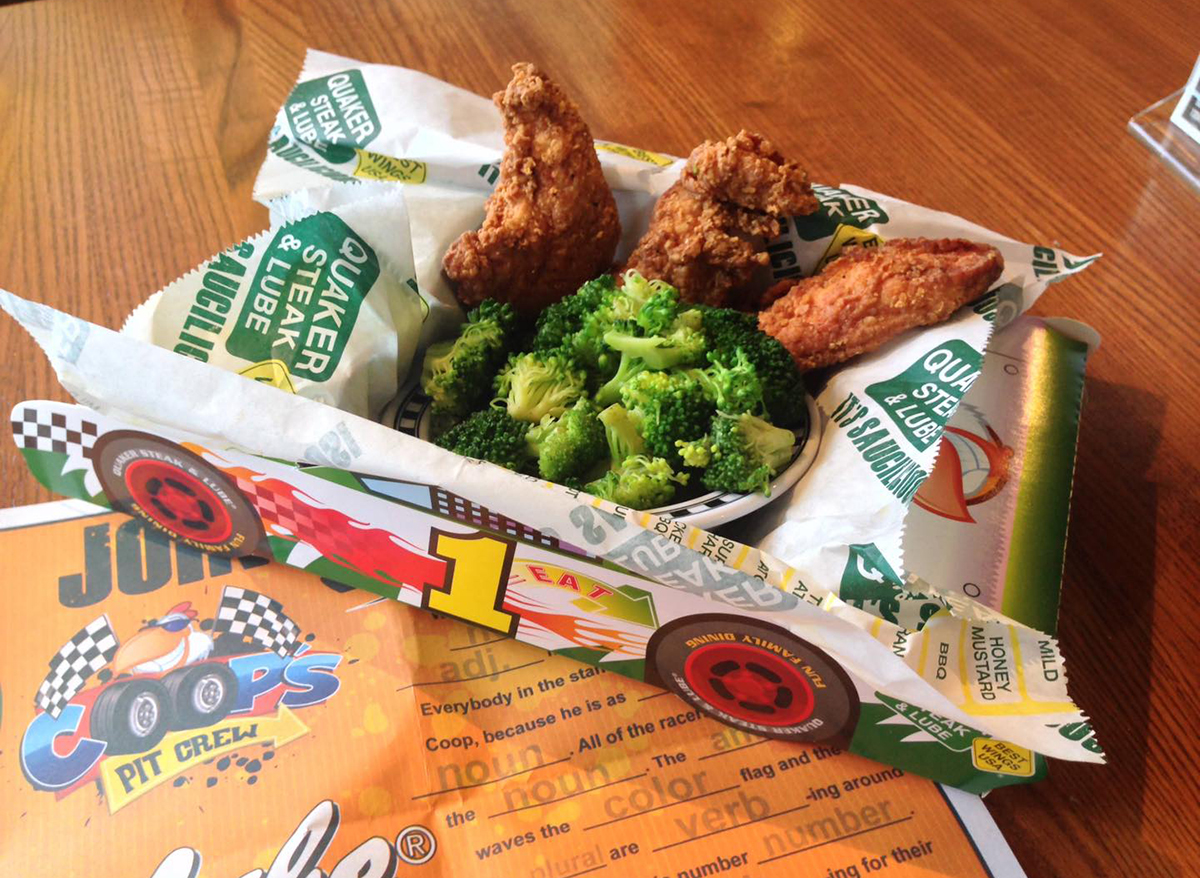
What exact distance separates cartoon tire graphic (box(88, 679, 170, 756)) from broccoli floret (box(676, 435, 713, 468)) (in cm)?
60

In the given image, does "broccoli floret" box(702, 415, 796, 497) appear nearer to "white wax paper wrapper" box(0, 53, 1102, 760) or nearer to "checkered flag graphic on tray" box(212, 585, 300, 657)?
"white wax paper wrapper" box(0, 53, 1102, 760)

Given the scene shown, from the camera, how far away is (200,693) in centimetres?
96

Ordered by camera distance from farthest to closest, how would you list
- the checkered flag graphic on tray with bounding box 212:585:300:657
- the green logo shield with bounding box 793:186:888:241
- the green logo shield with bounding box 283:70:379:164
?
the green logo shield with bounding box 283:70:379:164 < the green logo shield with bounding box 793:186:888:241 < the checkered flag graphic on tray with bounding box 212:585:300:657

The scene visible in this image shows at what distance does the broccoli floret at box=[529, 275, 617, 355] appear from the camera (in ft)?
3.52

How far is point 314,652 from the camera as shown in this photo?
993 mm

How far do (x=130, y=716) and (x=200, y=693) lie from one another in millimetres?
70

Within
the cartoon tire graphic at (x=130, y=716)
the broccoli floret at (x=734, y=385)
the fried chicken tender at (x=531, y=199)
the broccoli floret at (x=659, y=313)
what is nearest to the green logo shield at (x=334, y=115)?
the fried chicken tender at (x=531, y=199)

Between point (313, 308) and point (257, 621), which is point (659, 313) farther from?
point (257, 621)

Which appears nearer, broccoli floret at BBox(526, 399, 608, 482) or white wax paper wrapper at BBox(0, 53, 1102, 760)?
white wax paper wrapper at BBox(0, 53, 1102, 760)

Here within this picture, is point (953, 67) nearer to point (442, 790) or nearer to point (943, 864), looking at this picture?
point (943, 864)

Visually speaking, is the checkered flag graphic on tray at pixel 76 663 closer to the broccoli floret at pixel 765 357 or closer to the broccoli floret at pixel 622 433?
the broccoli floret at pixel 622 433

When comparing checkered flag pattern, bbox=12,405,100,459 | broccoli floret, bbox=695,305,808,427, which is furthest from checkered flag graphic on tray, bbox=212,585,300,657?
broccoli floret, bbox=695,305,808,427

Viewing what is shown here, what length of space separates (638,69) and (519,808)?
4.51ft

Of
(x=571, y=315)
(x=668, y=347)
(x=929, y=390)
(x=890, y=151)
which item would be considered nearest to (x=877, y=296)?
(x=929, y=390)
